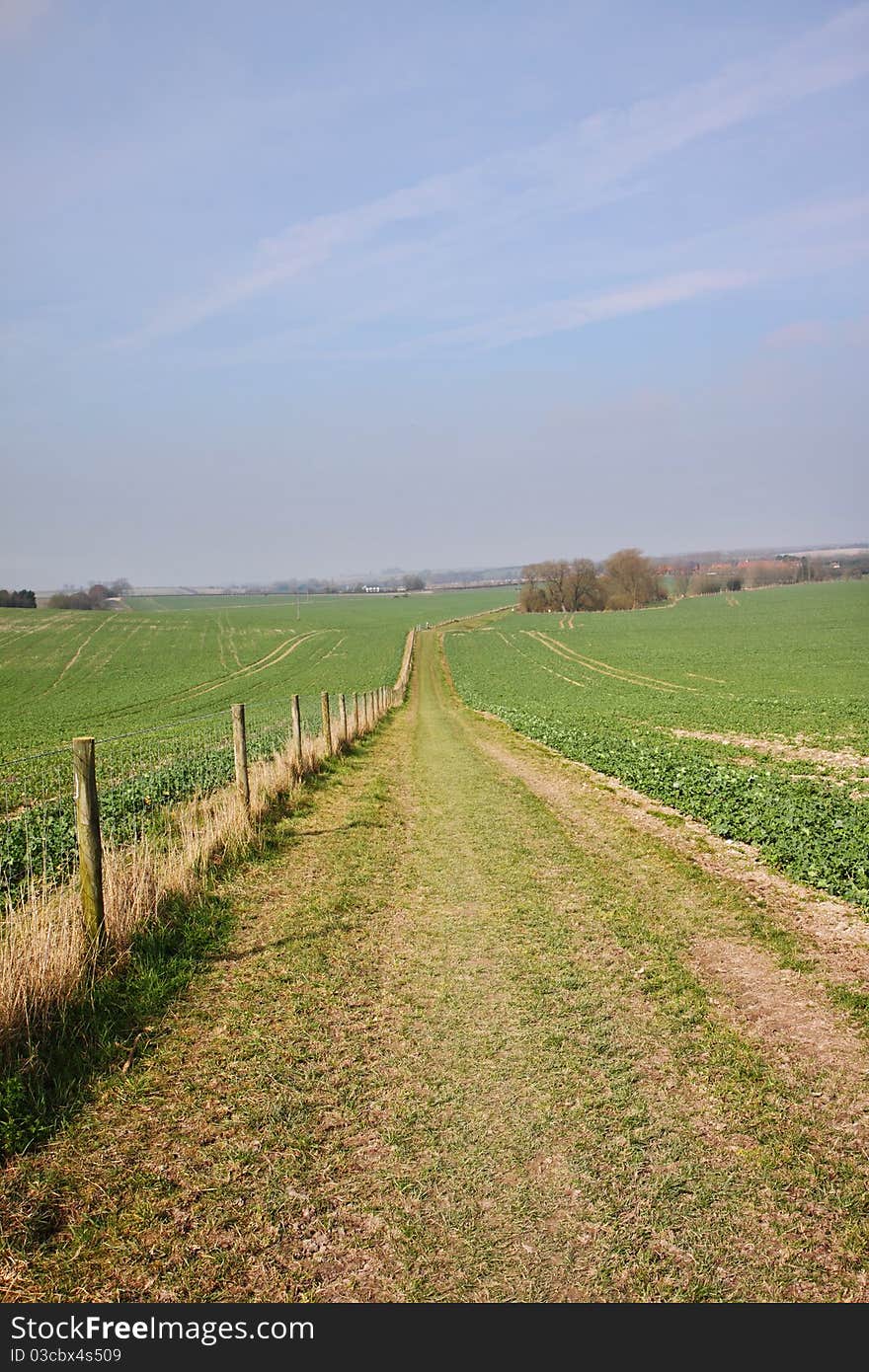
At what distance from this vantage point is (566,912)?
8.34 m

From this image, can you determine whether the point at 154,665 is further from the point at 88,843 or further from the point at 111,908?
the point at 88,843

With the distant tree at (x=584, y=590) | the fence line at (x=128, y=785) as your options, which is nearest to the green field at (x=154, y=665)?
the fence line at (x=128, y=785)

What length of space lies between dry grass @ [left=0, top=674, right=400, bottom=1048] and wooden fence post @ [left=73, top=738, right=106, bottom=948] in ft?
0.33

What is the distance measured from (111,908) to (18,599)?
459 feet

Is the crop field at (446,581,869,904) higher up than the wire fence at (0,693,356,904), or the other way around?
the wire fence at (0,693,356,904)

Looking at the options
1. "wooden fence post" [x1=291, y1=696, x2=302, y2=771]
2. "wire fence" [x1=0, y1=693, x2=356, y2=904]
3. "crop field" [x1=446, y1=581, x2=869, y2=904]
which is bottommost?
"crop field" [x1=446, y1=581, x2=869, y2=904]

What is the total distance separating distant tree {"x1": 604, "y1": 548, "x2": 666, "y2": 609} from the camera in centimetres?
14231

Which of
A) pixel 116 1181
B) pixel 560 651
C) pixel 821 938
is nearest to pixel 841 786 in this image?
pixel 821 938

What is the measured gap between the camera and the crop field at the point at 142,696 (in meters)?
12.2

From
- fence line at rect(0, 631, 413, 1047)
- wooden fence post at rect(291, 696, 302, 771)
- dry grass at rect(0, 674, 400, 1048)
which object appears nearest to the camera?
dry grass at rect(0, 674, 400, 1048)

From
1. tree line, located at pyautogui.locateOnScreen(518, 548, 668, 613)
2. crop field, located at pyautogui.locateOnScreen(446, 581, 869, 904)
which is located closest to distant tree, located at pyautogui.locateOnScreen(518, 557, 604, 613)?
tree line, located at pyautogui.locateOnScreen(518, 548, 668, 613)

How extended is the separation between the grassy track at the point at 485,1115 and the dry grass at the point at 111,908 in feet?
2.46

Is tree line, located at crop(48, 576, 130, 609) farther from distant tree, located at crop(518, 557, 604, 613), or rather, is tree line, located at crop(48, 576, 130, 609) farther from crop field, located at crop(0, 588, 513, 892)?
distant tree, located at crop(518, 557, 604, 613)
